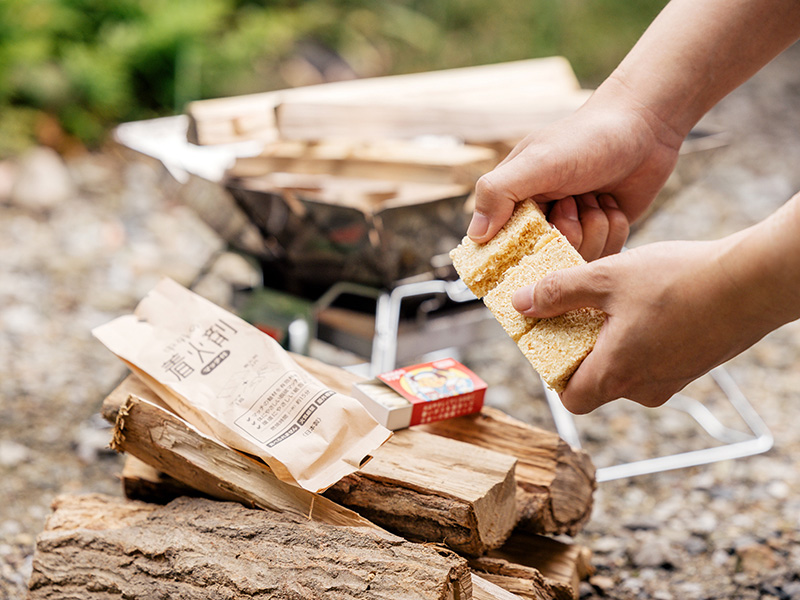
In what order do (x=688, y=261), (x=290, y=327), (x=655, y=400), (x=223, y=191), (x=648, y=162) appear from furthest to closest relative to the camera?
(x=290, y=327) → (x=223, y=191) → (x=648, y=162) → (x=655, y=400) → (x=688, y=261)

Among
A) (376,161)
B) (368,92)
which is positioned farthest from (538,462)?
(368,92)

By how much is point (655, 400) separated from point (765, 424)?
1.61m

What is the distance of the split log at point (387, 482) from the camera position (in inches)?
44.8

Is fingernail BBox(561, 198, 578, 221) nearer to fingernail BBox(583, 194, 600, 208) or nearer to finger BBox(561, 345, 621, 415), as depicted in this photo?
fingernail BBox(583, 194, 600, 208)

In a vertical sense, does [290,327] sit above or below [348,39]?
below

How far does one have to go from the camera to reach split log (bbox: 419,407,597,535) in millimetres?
1332

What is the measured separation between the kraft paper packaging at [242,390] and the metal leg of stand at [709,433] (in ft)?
3.66

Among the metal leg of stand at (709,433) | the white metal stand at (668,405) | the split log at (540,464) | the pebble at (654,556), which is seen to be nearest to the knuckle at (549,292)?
the split log at (540,464)

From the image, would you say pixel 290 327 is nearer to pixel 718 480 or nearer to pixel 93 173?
pixel 718 480

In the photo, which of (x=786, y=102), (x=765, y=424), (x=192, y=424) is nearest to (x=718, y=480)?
(x=765, y=424)

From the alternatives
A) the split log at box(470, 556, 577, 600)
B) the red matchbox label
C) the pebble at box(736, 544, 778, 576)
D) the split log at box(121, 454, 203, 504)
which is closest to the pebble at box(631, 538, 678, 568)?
the pebble at box(736, 544, 778, 576)

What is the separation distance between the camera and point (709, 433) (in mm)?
2350

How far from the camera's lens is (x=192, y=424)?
4.08ft

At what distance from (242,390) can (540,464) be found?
0.58m
